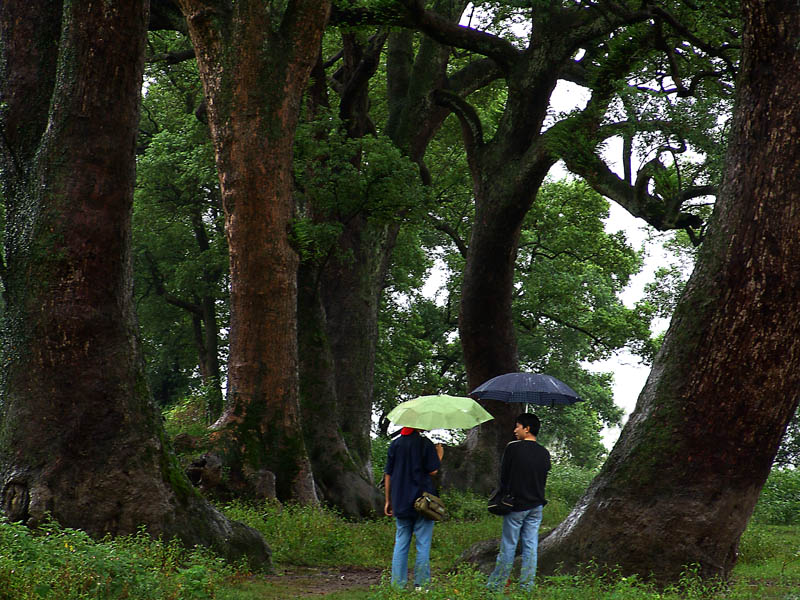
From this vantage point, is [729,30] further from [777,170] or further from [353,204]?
[353,204]

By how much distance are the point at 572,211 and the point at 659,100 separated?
15804mm

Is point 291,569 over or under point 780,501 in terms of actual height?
under

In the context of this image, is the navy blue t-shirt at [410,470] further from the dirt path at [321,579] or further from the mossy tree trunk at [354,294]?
Answer: the mossy tree trunk at [354,294]

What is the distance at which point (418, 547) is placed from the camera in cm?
868

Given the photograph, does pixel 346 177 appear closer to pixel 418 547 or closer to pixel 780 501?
pixel 418 547

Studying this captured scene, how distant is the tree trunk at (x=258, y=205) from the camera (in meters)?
14.8

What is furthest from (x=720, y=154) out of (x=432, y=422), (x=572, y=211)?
(x=572, y=211)

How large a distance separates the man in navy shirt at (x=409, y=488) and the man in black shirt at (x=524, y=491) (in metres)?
0.89

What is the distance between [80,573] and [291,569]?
5035mm

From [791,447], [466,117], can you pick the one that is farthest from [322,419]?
[791,447]

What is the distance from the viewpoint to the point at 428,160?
3106 centimetres

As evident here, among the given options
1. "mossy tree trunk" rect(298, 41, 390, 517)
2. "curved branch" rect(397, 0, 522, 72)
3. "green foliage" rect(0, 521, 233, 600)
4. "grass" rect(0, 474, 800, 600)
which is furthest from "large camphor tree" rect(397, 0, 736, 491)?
"green foliage" rect(0, 521, 233, 600)

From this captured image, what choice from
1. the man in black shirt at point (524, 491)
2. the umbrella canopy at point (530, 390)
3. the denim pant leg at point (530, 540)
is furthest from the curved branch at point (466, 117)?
the denim pant leg at point (530, 540)

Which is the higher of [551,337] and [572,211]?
[572,211]
